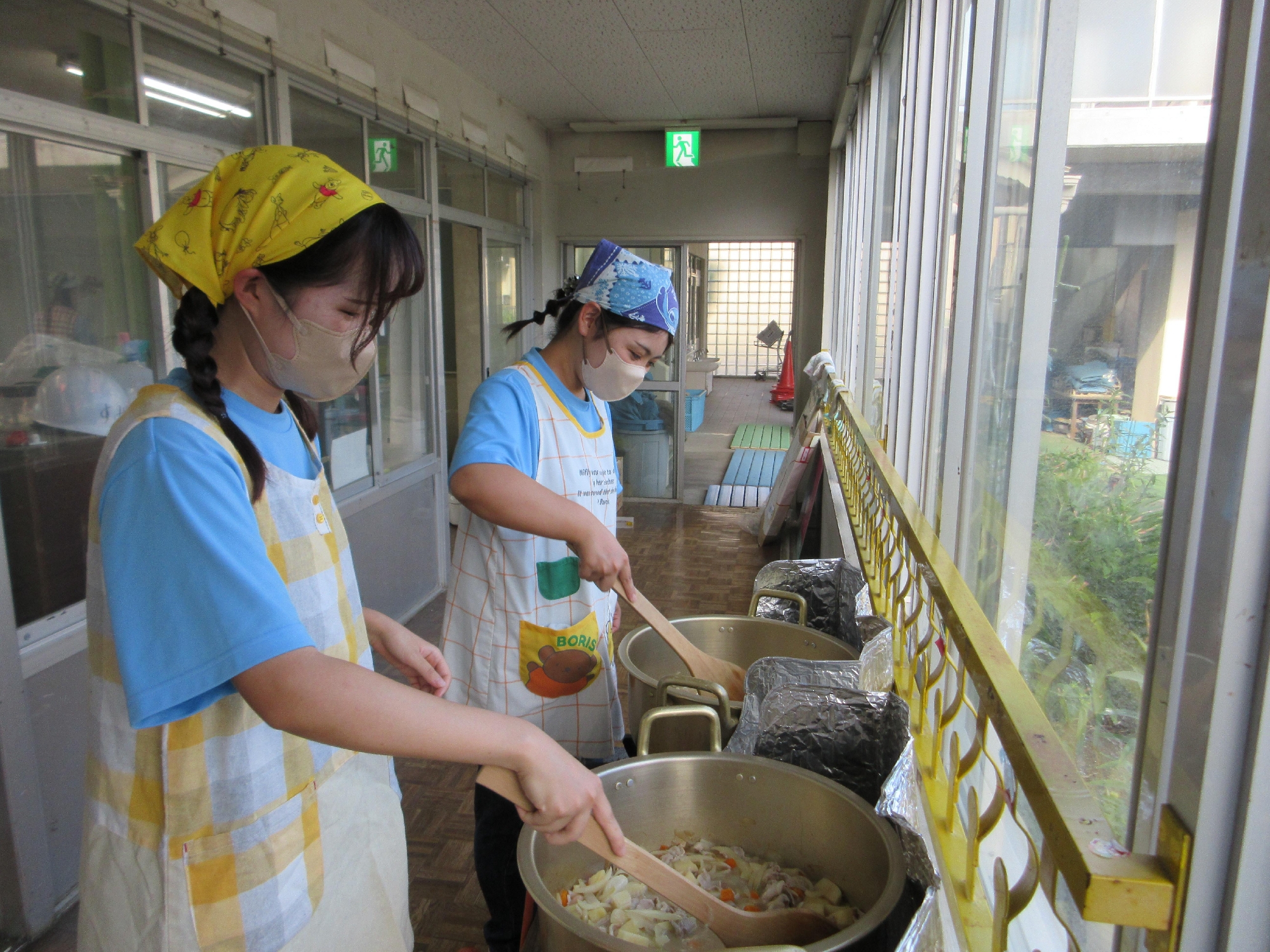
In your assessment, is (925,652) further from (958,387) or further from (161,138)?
(161,138)

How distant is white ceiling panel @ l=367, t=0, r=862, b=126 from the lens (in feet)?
12.1

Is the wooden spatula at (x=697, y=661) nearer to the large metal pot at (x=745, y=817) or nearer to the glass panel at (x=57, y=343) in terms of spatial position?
the large metal pot at (x=745, y=817)

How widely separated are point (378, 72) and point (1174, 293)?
12.5 ft

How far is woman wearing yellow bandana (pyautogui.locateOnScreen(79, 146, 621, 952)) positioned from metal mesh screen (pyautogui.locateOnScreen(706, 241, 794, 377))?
657 inches

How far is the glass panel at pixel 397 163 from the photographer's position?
375 cm

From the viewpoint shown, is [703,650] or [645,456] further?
[645,456]

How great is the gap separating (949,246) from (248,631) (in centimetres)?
156

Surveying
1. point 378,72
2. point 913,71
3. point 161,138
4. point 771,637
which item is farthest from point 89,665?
point 378,72

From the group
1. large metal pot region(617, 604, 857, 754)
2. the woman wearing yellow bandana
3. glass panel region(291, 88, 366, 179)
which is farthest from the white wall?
the woman wearing yellow bandana

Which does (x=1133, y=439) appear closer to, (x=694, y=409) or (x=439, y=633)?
(x=439, y=633)

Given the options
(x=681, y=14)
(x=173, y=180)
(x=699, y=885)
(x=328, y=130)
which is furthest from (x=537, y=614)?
(x=681, y=14)

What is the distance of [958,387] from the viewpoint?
158cm

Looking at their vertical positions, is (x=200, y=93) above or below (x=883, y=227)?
above

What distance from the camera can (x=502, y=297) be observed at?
5688mm
